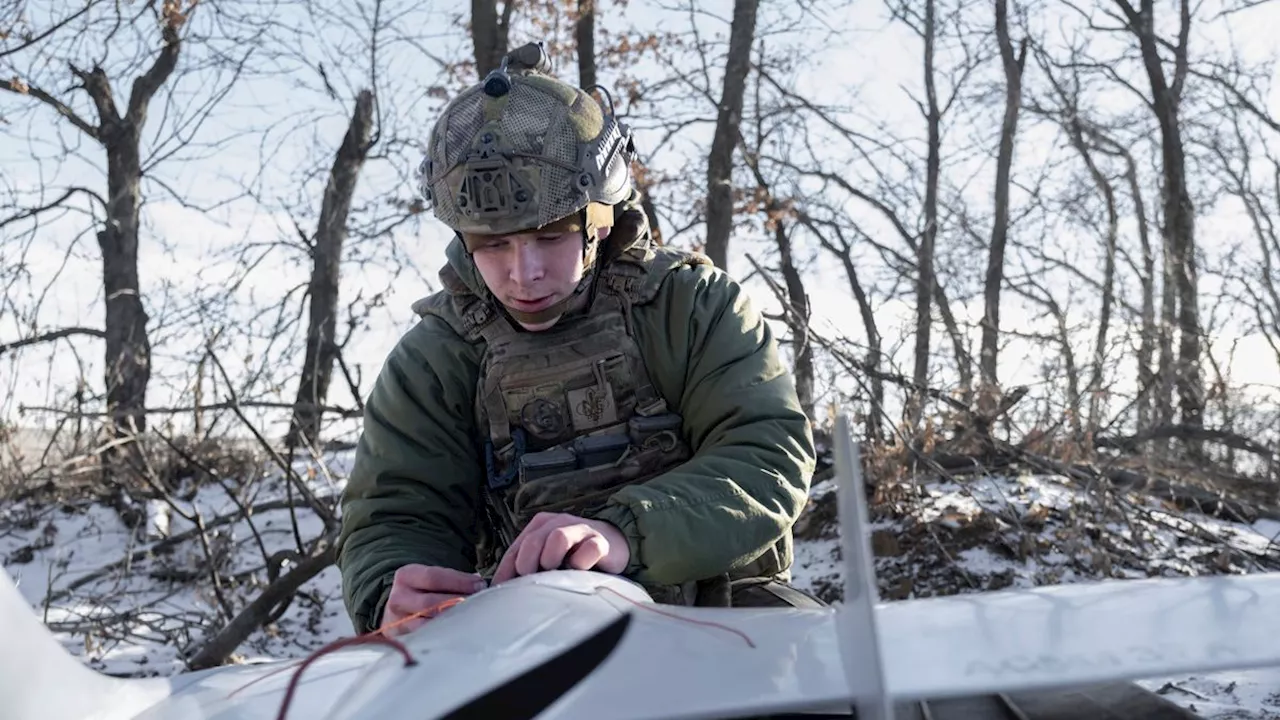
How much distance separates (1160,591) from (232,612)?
4278mm

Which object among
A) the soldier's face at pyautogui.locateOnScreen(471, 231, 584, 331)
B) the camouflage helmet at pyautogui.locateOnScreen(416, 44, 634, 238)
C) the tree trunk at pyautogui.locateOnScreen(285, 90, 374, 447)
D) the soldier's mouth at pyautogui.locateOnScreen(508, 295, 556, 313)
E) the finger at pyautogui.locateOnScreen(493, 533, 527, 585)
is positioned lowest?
the finger at pyautogui.locateOnScreen(493, 533, 527, 585)

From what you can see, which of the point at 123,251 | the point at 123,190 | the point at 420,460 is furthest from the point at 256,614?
the point at 123,190

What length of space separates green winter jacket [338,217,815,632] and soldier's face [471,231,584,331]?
170mm

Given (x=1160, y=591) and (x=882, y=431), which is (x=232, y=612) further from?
(x=1160, y=591)

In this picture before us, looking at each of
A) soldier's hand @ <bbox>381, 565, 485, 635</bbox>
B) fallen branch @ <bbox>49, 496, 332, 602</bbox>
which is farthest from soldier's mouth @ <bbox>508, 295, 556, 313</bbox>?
fallen branch @ <bbox>49, 496, 332, 602</bbox>

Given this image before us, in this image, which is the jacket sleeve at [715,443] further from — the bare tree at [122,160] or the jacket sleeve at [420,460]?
the bare tree at [122,160]

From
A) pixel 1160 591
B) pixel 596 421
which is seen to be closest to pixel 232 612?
pixel 596 421

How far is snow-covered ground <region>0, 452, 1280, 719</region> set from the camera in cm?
446

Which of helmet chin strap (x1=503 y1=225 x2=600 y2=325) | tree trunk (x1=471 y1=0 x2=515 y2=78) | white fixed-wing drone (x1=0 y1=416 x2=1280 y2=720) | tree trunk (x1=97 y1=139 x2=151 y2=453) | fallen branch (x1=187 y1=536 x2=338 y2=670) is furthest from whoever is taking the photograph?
tree trunk (x1=97 y1=139 x2=151 y2=453)

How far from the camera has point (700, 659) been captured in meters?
1.22

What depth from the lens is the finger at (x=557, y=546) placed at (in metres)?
1.62

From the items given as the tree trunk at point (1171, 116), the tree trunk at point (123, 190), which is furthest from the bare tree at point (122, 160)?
the tree trunk at point (1171, 116)

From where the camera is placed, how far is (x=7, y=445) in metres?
6.31

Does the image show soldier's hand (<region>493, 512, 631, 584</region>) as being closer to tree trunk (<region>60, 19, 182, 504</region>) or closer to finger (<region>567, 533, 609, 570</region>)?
finger (<region>567, 533, 609, 570</region>)
